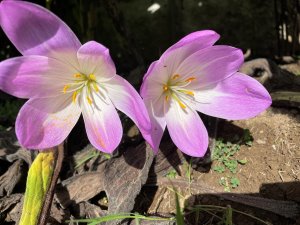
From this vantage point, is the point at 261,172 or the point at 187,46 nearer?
the point at 187,46

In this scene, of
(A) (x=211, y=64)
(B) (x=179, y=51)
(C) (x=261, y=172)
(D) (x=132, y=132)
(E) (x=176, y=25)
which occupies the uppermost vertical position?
(B) (x=179, y=51)

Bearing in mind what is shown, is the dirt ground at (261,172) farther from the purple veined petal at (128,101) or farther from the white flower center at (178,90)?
the purple veined petal at (128,101)

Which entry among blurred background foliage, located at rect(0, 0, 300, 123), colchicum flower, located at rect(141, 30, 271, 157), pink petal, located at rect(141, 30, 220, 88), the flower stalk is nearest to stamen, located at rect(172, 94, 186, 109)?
colchicum flower, located at rect(141, 30, 271, 157)

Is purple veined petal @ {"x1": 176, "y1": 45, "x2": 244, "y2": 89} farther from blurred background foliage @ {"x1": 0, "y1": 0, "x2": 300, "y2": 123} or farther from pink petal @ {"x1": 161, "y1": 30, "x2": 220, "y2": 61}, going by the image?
blurred background foliage @ {"x1": 0, "y1": 0, "x2": 300, "y2": 123}

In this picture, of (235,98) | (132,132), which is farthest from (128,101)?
(132,132)

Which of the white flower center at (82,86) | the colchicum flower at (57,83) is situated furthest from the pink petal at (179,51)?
the white flower center at (82,86)

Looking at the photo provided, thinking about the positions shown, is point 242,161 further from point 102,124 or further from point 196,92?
point 102,124

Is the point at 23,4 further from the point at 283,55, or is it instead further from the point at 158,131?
the point at 283,55
